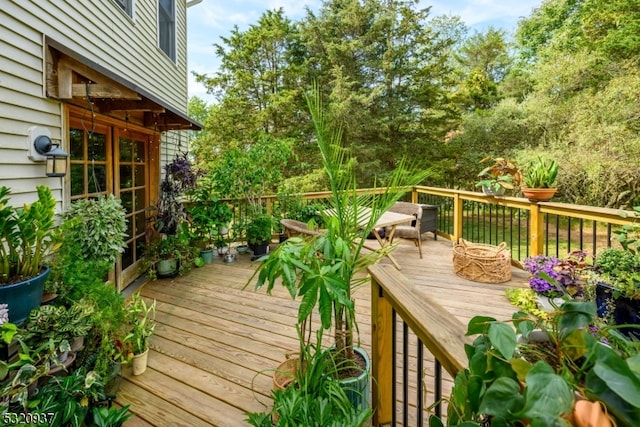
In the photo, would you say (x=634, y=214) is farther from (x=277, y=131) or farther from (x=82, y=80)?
(x=277, y=131)

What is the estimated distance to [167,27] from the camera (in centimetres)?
561

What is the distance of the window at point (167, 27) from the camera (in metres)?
5.25

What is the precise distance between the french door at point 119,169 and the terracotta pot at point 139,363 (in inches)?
54.8

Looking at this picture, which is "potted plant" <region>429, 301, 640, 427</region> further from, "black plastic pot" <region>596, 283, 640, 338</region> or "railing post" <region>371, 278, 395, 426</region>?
"black plastic pot" <region>596, 283, 640, 338</region>

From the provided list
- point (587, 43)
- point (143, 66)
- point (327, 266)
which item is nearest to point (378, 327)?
point (327, 266)

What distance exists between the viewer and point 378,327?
4.76 ft

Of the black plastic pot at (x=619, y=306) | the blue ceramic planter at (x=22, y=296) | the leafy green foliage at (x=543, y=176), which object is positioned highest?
the leafy green foliage at (x=543, y=176)

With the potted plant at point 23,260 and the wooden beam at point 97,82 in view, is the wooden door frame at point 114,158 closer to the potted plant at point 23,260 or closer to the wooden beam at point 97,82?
the wooden beam at point 97,82

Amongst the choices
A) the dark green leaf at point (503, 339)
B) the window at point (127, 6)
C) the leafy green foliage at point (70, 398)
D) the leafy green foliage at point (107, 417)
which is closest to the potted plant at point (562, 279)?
the dark green leaf at point (503, 339)

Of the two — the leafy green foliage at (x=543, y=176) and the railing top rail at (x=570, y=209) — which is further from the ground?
the leafy green foliage at (x=543, y=176)

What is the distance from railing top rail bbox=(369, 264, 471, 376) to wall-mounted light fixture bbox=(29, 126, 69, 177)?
94.0 inches

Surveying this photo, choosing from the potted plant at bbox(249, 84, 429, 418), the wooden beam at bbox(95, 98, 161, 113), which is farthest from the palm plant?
the wooden beam at bbox(95, 98, 161, 113)

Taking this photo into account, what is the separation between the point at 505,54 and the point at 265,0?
9.55 meters

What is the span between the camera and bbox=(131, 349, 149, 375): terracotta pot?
2162mm
